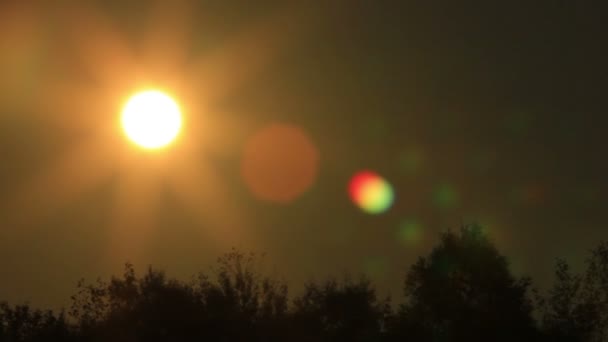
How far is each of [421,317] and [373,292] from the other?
888 cm

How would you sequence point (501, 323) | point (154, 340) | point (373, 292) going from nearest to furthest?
point (154, 340)
point (501, 323)
point (373, 292)

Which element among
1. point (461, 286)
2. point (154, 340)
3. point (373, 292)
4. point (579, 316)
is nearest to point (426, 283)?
point (461, 286)

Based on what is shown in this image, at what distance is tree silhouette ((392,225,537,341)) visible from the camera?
200 feet

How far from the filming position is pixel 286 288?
68.9m

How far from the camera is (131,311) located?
59500 mm

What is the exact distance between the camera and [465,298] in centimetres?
6331

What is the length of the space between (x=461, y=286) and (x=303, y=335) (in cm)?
1121

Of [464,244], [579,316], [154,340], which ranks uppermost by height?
[464,244]

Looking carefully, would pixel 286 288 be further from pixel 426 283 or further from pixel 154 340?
pixel 154 340

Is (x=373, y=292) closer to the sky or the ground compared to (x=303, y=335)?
closer to the sky

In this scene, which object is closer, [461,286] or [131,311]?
[131,311]

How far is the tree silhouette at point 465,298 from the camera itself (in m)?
61.1

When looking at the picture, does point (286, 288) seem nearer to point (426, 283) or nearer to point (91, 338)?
point (426, 283)

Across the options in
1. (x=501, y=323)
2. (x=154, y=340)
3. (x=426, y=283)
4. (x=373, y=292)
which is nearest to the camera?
(x=154, y=340)
